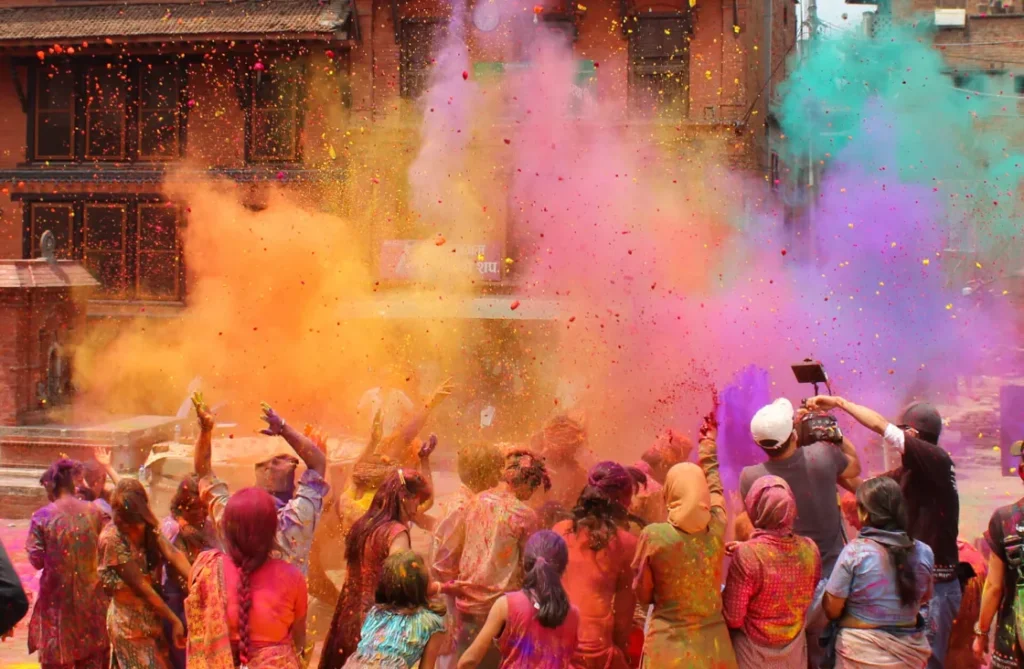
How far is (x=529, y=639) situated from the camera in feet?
12.8

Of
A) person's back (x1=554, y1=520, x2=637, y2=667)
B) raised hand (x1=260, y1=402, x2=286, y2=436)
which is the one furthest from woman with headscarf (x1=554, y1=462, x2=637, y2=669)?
raised hand (x1=260, y1=402, x2=286, y2=436)

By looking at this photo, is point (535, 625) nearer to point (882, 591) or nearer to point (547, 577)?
point (547, 577)

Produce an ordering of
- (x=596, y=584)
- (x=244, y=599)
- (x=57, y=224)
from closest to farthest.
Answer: (x=244, y=599) → (x=596, y=584) → (x=57, y=224)

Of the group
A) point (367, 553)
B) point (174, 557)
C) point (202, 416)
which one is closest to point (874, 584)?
point (367, 553)

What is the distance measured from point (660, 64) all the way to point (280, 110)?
21.3 ft

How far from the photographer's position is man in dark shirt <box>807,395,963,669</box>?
5090mm

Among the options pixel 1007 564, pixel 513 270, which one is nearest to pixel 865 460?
pixel 513 270

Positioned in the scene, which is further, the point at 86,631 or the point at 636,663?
the point at 86,631

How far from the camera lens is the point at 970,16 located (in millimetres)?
32031

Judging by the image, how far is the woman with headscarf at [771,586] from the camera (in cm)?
422

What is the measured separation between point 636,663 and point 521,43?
43.9ft

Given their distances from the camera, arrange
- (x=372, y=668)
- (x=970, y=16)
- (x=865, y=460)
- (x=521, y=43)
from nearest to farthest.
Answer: (x=372, y=668)
(x=865, y=460)
(x=521, y=43)
(x=970, y=16)

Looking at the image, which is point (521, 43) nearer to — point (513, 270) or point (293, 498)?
point (513, 270)

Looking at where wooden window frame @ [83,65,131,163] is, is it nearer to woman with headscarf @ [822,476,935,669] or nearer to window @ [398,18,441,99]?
window @ [398,18,441,99]
